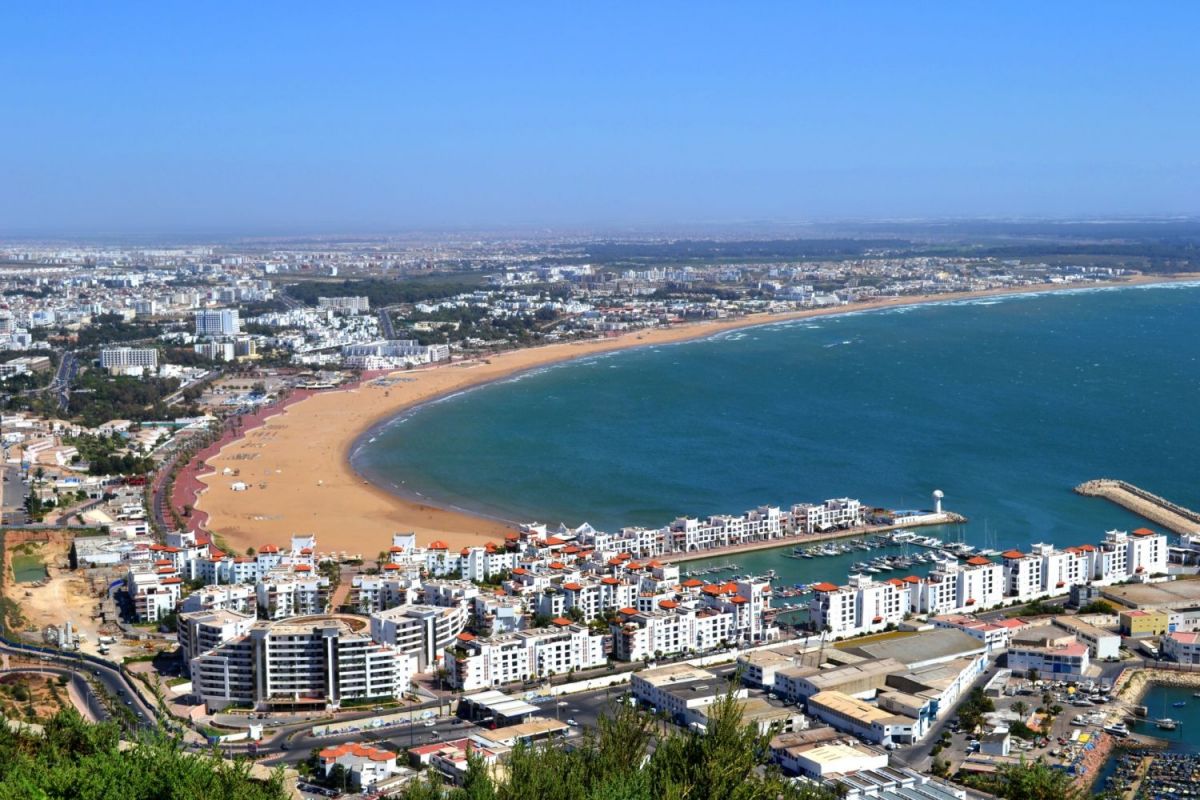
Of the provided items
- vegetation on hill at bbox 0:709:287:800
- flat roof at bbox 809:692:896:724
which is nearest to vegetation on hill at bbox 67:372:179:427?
flat roof at bbox 809:692:896:724

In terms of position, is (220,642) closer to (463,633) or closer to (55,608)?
(463,633)

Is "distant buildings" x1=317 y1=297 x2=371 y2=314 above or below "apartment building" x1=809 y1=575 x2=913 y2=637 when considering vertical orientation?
above

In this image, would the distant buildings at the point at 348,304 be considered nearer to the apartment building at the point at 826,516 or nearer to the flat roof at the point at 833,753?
A: the apartment building at the point at 826,516

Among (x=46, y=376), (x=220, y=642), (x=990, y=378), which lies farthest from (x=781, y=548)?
(x=46, y=376)

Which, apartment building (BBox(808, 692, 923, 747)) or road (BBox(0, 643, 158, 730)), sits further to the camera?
road (BBox(0, 643, 158, 730))

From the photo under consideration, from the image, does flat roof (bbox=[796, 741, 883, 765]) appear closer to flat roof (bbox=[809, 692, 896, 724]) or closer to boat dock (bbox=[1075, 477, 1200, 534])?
flat roof (bbox=[809, 692, 896, 724])

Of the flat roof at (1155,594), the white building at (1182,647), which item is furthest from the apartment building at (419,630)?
the flat roof at (1155,594)

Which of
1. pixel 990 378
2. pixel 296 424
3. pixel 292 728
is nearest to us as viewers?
pixel 292 728
